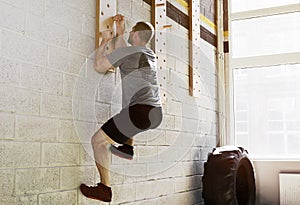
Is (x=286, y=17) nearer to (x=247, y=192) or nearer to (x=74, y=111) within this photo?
(x=247, y=192)

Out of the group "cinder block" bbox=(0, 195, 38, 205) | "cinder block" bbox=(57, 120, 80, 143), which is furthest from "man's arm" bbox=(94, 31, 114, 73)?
"cinder block" bbox=(0, 195, 38, 205)

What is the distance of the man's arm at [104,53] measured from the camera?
10.2ft

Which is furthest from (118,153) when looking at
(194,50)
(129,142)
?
(194,50)

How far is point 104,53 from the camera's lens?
3.13m

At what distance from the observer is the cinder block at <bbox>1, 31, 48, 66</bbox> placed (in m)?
2.38

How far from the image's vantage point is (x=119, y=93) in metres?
3.42

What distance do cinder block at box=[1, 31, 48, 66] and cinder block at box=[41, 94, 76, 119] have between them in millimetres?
216

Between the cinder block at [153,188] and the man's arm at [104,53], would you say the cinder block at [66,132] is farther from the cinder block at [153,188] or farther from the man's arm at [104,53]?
the cinder block at [153,188]

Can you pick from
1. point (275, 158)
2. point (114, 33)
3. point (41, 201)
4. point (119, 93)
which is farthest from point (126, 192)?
point (275, 158)

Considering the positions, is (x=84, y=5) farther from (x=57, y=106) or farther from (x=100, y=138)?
(x=100, y=138)

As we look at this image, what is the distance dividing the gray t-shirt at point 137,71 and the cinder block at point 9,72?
78 cm

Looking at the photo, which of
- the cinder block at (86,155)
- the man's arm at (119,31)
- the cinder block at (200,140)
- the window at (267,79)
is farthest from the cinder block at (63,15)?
the window at (267,79)

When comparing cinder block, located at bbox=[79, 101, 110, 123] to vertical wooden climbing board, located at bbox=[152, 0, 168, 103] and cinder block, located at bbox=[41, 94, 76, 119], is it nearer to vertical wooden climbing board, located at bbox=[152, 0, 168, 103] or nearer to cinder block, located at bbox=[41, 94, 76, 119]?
cinder block, located at bbox=[41, 94, 76, 119]

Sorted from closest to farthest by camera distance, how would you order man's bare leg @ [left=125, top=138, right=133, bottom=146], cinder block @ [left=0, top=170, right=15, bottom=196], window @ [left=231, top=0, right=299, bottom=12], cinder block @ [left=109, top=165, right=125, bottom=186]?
cinder block @ [left=0, top=170, right=15, bottom=196]
man's bare leg @ [left=125, top=138, right=133, bottom=146]
cinder block @ [left=109, top=165, right=125, bottom=186]
window @ [left=231, top=0, right=299, bottom=12]
